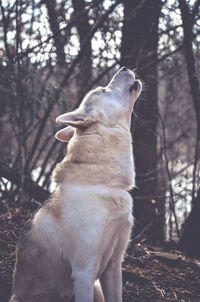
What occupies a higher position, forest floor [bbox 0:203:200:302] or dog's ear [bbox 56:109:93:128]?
dog's ear [bbox 56:109:93:128]

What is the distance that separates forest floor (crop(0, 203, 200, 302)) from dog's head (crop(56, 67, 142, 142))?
5.36 feet

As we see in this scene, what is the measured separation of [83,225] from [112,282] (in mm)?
712

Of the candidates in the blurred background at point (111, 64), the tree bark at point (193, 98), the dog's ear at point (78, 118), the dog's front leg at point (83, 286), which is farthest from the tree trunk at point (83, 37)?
the dog's front leg at point (83, 286)

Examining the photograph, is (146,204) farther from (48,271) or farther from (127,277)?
(48,271)

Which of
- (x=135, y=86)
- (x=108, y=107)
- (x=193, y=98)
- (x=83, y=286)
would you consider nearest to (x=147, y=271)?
(x=83, y=286)

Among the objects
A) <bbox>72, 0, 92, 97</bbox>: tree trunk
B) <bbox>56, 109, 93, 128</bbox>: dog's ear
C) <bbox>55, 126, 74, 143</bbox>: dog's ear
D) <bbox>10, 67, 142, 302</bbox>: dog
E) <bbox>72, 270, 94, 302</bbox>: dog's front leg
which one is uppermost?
<bbox>72, 0, 92, 97</bbox>: tree trunk

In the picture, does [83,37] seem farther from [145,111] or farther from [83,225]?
[83,225]

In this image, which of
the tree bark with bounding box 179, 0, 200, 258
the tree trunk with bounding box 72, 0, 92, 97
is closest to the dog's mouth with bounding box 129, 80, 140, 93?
the tree bark with bounding box 179, 0, 200, 258

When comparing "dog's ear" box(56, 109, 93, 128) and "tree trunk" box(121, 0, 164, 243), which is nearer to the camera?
"dog's ear" box(56, 109, 93, 128)

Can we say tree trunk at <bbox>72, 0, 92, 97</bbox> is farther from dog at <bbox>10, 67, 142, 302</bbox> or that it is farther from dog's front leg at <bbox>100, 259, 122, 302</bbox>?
dog's front leg at <bbox>100, 259, 122, 302</bbox>

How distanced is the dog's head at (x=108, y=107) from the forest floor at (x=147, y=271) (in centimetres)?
163

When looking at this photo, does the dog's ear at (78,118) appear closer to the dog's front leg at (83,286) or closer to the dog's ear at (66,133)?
the dog's ear at (66,133)

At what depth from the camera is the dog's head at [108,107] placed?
3.96 meters

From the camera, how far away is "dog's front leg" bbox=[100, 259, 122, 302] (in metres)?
3.71
